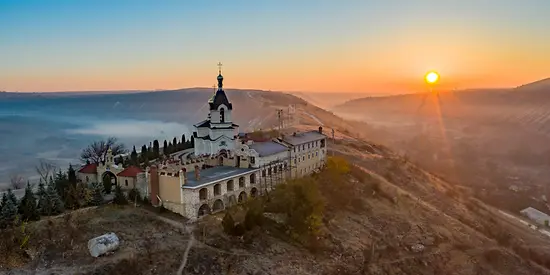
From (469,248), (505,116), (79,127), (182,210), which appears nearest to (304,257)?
(182,210)

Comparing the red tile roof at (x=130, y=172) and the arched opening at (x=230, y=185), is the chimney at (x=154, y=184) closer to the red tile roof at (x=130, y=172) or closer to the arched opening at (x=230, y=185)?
the red tile roof at (x=130, y=172)

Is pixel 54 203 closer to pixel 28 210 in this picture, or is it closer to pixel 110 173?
pixel 28 210

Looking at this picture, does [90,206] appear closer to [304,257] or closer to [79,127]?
[304,257]

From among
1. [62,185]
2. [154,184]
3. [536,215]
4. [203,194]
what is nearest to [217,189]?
[203,194]

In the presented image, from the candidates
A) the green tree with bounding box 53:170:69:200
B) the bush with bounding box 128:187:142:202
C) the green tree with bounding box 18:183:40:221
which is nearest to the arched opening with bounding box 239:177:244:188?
the bush with bounding box 128:187:142:202

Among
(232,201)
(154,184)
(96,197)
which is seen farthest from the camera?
(232,201)

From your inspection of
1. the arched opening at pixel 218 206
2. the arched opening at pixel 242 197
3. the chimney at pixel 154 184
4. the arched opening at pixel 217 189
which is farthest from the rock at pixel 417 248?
the chimney at pixel 154 184

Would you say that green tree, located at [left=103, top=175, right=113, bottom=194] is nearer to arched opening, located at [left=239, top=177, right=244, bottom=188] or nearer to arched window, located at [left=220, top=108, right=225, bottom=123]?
arched opening, located at [left=239, top=177, right=244, bottom=188]
